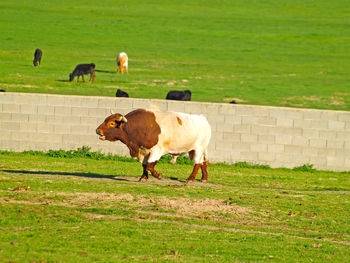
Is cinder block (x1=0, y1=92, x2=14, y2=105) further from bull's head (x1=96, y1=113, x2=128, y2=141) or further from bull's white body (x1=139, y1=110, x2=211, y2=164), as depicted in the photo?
bull's white body (x1=139, y1=110, x2=211, y2=164)

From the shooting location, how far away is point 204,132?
17172 mm

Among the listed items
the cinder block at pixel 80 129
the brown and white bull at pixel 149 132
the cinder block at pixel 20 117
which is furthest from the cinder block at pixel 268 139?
the cinder block at pixel 20 117

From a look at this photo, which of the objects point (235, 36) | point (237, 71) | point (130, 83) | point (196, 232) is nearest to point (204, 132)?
point (196, 232)

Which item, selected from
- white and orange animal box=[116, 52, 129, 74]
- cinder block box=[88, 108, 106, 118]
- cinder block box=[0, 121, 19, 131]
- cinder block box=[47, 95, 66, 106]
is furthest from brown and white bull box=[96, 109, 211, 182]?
white and orange animal box=[116, 52, 129, 74]

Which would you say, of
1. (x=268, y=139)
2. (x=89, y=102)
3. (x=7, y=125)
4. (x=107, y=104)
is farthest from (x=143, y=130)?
(x=7, y=125)

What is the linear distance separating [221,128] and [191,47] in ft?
110

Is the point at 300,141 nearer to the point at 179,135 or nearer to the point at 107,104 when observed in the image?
the point at 107,104

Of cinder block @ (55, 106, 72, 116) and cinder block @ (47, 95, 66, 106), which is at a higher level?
cinder block @ (47, 95, 66, 106)

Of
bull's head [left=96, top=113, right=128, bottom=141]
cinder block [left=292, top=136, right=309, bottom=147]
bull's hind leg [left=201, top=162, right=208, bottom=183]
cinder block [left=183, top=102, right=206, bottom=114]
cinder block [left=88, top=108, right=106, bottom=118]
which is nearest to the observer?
bull's head [left=96, top=113, right=128, bottom=141]

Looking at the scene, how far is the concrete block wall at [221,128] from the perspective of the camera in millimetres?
23297

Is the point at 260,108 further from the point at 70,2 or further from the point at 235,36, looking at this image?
the point at 70,2

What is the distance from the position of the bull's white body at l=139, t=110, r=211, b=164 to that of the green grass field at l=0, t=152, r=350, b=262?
853 millimetres

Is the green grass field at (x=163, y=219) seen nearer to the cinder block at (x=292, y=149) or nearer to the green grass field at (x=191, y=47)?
the cinder block at (x=292, y=149)

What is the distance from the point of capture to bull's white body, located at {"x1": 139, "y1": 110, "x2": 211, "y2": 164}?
16203 millimetres
